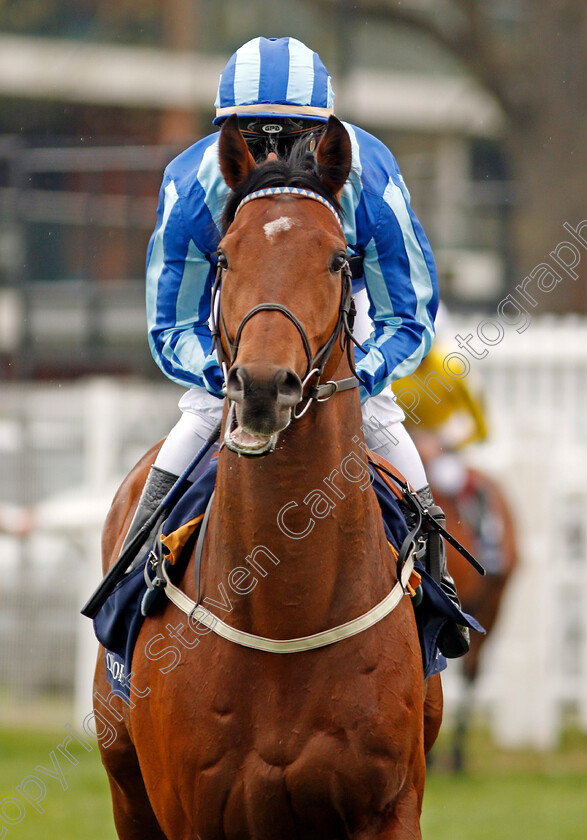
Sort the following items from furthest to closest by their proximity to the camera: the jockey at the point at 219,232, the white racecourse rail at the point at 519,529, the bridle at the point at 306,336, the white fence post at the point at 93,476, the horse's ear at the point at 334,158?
the white racecourse rail at the point at 519,529 < the white fence post at the point at 93,476 < the jockey at the point at 219,232 < the horse's ear at the point at 334,158 < the bridle at the point at 306,336

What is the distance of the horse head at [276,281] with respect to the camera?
278 cm

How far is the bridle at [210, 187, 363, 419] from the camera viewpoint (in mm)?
2902

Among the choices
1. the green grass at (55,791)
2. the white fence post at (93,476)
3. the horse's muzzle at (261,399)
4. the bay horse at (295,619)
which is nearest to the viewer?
the horse's muzzle at (261,399)

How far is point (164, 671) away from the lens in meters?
3.46

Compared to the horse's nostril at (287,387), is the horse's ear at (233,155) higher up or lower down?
higher up

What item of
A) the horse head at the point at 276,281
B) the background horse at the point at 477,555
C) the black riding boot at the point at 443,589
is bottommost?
the background horse at the point at 477,555

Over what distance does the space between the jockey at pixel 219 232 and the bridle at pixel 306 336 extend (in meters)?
0.26

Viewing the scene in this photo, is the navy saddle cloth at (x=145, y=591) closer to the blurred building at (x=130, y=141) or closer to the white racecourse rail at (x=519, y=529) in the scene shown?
the white racecourse rail at (x=519, y=529)

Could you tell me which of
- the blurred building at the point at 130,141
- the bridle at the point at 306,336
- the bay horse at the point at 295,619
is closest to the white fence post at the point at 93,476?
the blurred building at the point at 130,141

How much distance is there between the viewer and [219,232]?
11.5ft

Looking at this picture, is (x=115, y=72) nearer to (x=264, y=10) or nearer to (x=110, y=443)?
(x=264, y=10)

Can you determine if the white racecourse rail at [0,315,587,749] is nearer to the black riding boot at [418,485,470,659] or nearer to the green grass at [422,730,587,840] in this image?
the green grass at [422,730,587,840]

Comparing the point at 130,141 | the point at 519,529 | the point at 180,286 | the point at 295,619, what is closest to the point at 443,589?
the point at 295,619

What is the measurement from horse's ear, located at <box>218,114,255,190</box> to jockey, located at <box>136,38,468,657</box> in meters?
0.19
